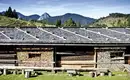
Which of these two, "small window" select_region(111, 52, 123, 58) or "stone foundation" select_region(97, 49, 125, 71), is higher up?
"small window" select_region(111, 52, 123, 58)

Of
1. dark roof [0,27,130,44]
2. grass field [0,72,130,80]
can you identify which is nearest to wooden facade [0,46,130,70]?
dark roof [0,27,130,44]

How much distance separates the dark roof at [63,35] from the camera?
2027 cm

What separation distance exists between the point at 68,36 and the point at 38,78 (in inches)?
212

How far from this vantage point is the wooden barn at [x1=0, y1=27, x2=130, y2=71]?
20.2 m

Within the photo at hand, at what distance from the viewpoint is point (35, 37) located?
2112 cm

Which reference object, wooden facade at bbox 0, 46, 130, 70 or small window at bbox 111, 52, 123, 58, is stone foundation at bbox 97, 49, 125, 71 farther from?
small window at bbox 111, 52, 123, 58

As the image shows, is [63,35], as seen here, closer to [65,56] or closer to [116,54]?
[65,56]

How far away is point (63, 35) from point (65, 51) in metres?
1.86

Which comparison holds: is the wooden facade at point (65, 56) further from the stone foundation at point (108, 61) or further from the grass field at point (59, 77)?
the grass field at point (59, 77)

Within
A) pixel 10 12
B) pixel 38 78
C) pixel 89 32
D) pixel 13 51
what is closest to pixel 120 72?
pixel 89 32

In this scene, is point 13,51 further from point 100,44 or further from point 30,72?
point 100,44

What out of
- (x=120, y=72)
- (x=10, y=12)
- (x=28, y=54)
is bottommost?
(x=120, y=72)

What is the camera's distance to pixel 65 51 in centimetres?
2077

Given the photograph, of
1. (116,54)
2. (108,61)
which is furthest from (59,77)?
(116,54)
